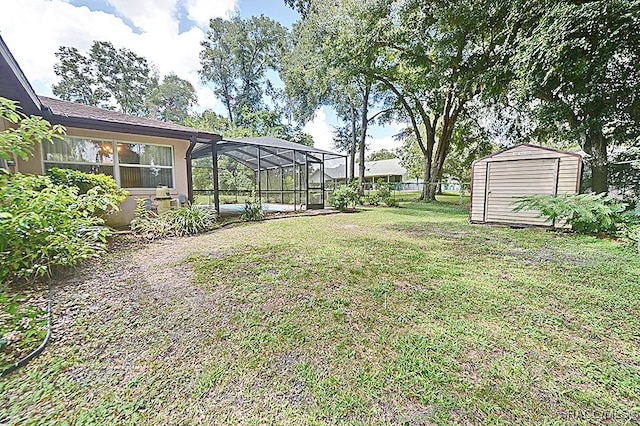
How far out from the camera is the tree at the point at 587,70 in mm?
5980

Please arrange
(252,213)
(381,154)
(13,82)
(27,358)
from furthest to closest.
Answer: (381,154) → (252,213) → (13,82) → (27,358)

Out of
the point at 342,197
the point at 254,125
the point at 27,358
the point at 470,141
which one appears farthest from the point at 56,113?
the point at 470,141

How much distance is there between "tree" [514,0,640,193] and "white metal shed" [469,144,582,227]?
228cm

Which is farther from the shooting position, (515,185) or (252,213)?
(252,213)

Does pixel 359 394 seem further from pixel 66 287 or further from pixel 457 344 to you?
pixel 66 287

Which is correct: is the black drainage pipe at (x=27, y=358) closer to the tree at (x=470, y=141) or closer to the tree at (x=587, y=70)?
the tree at (x=587, y=70)

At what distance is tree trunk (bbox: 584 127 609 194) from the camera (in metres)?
8.07

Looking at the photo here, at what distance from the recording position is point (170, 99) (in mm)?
28594

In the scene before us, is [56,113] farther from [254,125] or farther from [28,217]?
[254,125]

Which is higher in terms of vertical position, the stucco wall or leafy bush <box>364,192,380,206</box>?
the stucco wall

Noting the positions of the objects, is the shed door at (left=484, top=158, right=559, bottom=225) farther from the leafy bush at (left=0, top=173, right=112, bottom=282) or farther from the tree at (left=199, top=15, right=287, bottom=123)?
the tree at (left=199, top=15, right=287, bottom=123)

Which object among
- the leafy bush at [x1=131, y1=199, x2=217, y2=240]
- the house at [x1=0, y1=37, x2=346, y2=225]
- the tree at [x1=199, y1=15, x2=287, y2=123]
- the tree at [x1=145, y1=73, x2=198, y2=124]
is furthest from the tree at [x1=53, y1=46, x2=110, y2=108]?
the leafy bush at [x1=131, y1=199, x2=217, y2=240]

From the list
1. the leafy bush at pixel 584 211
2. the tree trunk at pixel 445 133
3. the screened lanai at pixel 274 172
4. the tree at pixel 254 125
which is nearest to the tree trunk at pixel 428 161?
the tree trunk at pixel 445 133

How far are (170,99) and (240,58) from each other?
1078 centimetres
